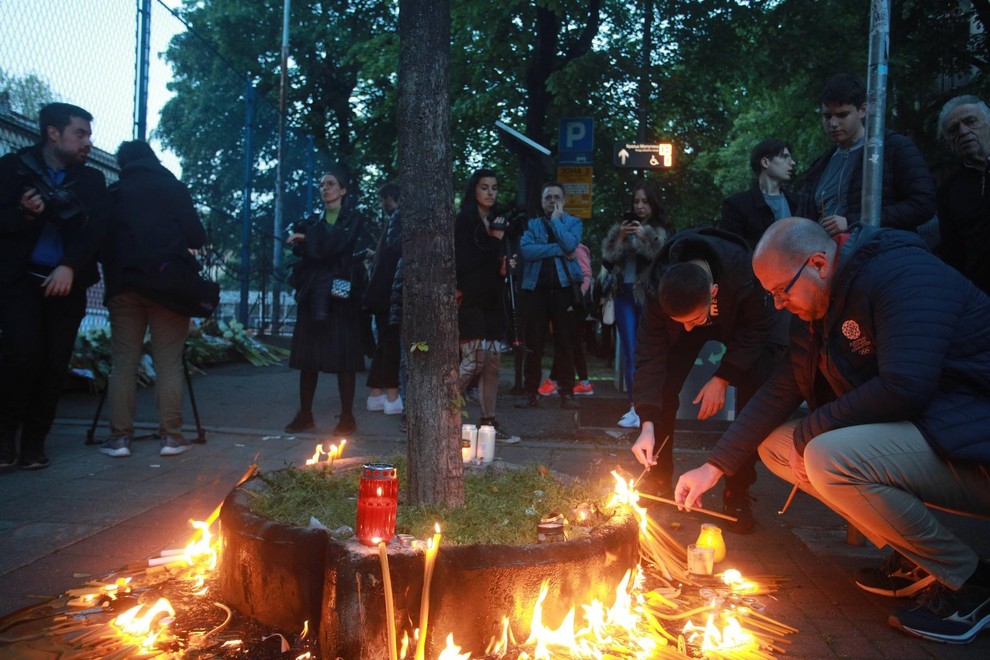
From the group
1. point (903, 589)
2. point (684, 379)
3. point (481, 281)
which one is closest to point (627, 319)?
point (481, 281)

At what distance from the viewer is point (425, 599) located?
2.60 metres

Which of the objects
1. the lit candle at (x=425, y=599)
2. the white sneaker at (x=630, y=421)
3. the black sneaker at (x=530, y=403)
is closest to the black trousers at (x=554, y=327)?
the black sneaker at (x=530, y=403)

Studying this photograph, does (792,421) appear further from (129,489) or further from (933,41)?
(933,41)

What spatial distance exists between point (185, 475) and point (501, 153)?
54.0ft

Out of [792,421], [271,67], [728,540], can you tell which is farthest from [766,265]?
[271,67]

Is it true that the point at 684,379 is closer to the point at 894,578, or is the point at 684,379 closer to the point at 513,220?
the point at 894,578

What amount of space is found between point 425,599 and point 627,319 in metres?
5.52

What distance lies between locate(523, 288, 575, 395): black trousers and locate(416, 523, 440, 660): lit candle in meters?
5.59

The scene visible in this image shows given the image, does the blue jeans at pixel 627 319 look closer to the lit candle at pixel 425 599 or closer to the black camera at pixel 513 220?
the black camera at pixel 513 220

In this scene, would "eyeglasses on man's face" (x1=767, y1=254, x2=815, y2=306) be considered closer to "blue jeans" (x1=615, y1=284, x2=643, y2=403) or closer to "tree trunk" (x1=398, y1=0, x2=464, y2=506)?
"tree trunk" (x1=398, y1=0, x2=464, y2=506)

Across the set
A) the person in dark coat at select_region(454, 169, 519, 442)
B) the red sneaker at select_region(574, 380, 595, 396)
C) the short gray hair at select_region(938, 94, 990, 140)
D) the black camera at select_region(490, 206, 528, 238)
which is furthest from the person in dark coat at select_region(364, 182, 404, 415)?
the short gray hair at select_region(938, 94, 990, 140)

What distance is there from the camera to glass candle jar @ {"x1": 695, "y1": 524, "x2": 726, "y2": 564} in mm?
3615

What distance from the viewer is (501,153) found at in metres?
20.6

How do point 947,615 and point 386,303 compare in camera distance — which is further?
point 386,303
